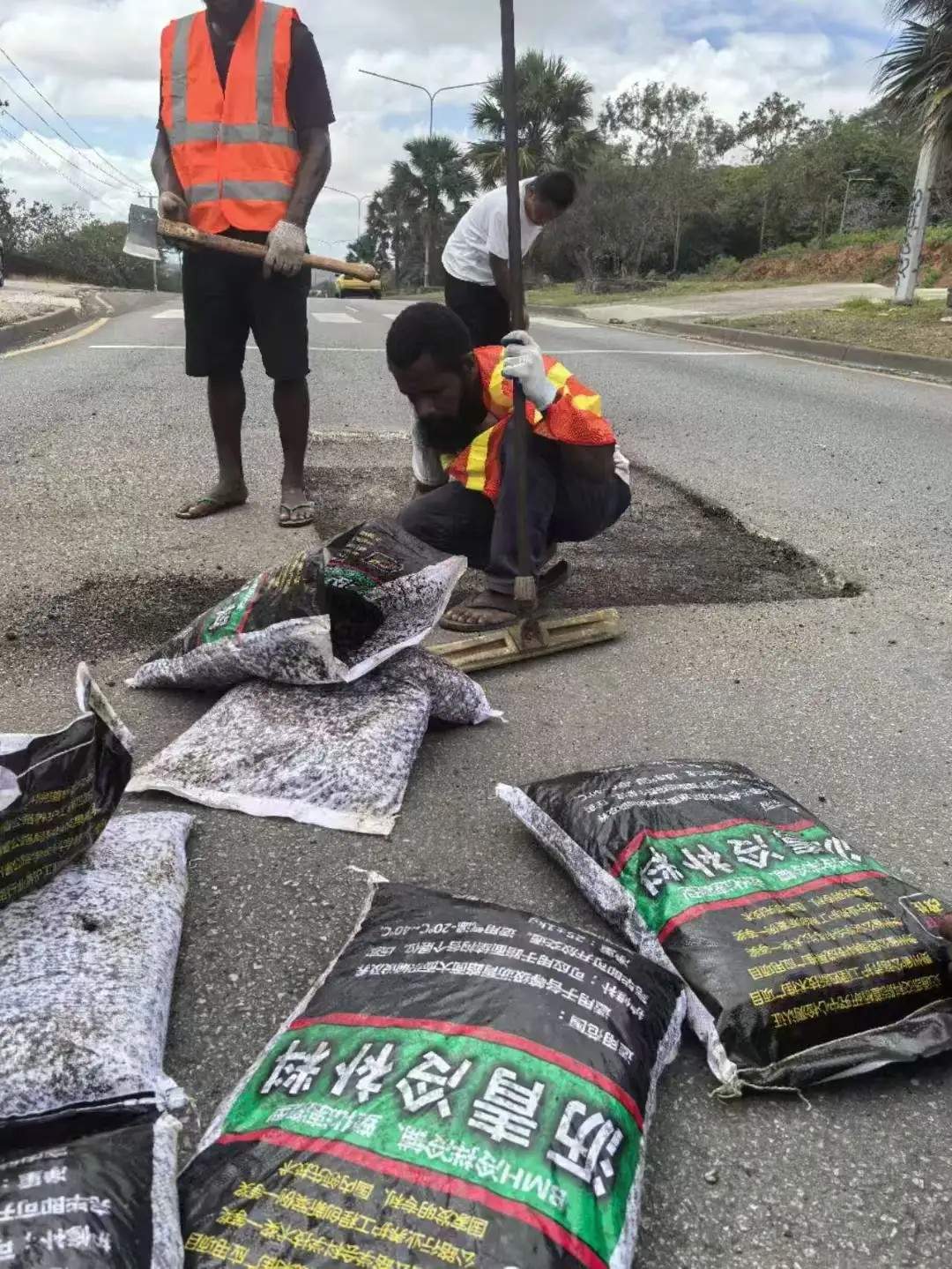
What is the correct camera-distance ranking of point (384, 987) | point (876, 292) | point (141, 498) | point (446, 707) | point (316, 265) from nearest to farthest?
point (384, 987) → point (446, 707) → point (316, 265) → point (141, 498) → point (876, 292)

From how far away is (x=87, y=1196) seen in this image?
947 mm

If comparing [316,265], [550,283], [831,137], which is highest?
[831,137]

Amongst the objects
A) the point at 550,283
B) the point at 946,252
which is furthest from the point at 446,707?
the point at 550,283

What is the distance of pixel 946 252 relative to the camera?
24.2 m

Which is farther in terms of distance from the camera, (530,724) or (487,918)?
(530,724)

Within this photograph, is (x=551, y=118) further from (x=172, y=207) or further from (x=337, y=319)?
(x=172, y=207)

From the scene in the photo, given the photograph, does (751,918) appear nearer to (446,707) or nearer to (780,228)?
(446,707)

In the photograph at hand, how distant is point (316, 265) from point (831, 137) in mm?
39499

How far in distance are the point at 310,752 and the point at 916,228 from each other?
1661cm

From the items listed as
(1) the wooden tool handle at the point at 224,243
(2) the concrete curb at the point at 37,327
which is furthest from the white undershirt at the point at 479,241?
(2) the concrete curb at the point at 37,327

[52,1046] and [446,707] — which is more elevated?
[52,1046]

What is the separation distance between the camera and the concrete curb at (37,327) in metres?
10.8

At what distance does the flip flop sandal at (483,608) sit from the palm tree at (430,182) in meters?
53.9

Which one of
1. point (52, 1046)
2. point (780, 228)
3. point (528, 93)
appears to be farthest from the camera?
point (780, 228)
